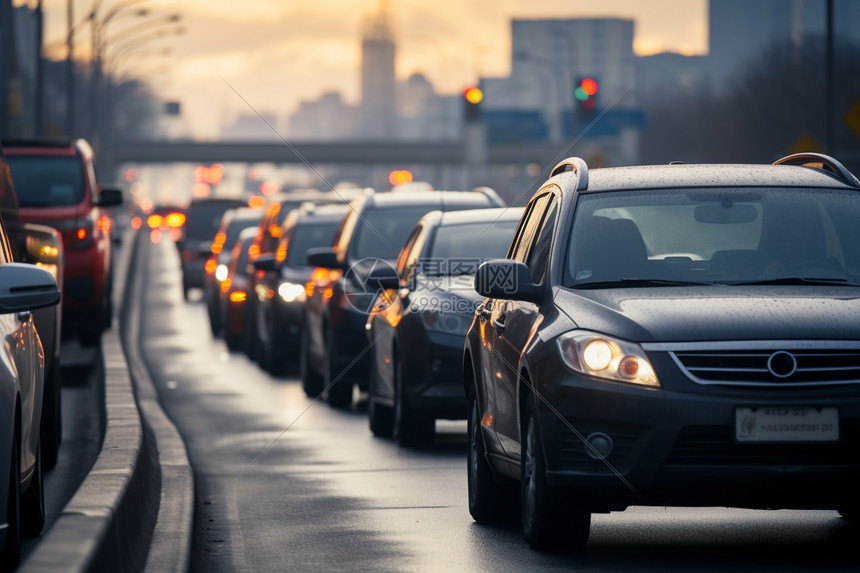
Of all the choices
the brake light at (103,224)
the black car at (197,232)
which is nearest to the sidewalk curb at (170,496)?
the brake light at (103,224)

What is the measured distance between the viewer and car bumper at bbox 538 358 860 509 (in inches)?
287

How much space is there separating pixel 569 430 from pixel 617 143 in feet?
396

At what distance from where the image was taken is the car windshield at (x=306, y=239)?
844 inches

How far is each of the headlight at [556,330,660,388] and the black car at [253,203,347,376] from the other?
13200 mm

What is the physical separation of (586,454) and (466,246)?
6.54 meters

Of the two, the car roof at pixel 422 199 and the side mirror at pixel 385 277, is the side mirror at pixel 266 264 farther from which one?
the side mirror at pixel 385 277

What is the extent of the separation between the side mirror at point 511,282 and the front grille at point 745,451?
120cm

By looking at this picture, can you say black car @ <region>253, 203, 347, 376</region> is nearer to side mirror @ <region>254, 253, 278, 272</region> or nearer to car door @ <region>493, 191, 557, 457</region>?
side mirror @ <region>254, 253, 278, 272</region>

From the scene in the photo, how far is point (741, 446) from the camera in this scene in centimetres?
733

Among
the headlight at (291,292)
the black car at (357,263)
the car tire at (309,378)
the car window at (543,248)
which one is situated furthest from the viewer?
the headlight at (291,292)

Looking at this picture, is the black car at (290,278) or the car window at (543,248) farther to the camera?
the black car at (290,278)

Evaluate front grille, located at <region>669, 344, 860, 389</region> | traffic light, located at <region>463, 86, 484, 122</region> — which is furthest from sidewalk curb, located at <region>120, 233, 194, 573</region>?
traffic light, located at <region>463, 86, 484, 122</region>

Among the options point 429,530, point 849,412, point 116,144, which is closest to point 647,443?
point 849,412

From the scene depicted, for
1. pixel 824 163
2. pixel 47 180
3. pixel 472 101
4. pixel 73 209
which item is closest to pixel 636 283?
pixel 824 163
